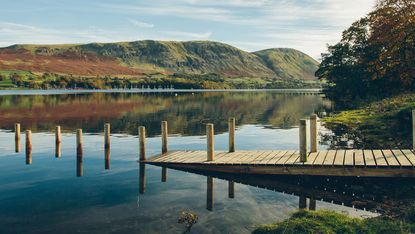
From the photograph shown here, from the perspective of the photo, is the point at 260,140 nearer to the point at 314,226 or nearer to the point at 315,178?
the point at 315,178

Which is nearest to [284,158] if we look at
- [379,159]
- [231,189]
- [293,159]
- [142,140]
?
[293,159]

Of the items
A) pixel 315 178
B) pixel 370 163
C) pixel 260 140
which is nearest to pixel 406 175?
pixel 370 163

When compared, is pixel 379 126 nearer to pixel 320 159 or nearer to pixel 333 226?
pixel 320 159

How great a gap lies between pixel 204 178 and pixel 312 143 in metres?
6.82

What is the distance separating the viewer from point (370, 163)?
64.4ft

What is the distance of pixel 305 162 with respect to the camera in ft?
68.4

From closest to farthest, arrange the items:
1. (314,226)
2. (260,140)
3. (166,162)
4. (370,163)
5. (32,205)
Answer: (314,226)
(32,205)
(370,163)
(166,162)
(260,140)

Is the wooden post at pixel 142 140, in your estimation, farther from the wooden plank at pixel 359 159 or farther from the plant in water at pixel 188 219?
the wooden plank at pixel 359 159

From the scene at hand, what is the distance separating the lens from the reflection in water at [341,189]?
54.4 feet

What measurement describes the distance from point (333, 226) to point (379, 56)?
48.3 m

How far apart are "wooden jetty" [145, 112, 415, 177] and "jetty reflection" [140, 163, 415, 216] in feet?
1.75

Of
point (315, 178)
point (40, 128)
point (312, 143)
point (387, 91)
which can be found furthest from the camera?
point (387, 91)

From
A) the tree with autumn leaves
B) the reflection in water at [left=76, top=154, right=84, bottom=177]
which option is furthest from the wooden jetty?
the tree with autumn leaves

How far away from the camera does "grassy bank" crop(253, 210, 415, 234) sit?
12.2 meters
